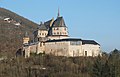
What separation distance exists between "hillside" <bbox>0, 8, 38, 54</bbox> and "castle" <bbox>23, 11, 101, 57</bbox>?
1757 cm

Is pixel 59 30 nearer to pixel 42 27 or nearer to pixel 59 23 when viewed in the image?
pixel 59 23

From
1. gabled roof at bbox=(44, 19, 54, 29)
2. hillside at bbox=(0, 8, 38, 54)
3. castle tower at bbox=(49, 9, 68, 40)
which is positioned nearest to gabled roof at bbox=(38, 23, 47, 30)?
gabled roof at bbox=(44, 19, 54, 29)

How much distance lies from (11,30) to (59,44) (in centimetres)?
4544

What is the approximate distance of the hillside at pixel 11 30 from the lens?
79.5m

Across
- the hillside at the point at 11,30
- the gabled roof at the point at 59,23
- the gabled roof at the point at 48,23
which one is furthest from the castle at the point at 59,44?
the hillside at the point at 11,30

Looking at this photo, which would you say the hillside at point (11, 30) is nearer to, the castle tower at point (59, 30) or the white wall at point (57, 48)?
the castle tower at point (59, 30)

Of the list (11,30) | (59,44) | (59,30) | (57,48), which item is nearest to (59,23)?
(59,30)

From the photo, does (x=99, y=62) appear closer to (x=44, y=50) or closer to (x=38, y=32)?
(x=44, y=50)

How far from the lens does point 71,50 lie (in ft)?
173

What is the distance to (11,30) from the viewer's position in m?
97.1

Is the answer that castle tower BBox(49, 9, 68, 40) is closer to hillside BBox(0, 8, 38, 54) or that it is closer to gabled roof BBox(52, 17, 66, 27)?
gabled roof BBox(52, 17, 66, 27)

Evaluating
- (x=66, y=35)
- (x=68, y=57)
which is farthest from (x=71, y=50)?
(x=66, y=35)

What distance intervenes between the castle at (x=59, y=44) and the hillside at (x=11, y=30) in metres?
17.6

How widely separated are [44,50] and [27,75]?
562cm
